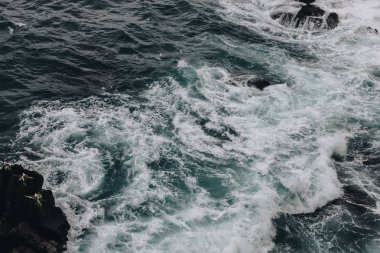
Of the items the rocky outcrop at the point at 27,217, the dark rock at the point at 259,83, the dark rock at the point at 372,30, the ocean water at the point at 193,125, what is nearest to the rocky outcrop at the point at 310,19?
the ocean water at the point at 193,125

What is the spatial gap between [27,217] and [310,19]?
1063 inches

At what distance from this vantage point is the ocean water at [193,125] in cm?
1806

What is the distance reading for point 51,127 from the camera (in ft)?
73.7

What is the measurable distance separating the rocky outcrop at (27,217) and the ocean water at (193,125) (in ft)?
3.16

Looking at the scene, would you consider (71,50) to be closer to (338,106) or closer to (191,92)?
(191,92)

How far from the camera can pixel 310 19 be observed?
34062 millimetres

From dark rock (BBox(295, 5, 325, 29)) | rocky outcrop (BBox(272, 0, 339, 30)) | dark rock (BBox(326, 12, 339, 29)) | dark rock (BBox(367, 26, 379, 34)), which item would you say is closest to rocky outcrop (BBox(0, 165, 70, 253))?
rocky outcrop (BBox(272, 0, 339, 30))

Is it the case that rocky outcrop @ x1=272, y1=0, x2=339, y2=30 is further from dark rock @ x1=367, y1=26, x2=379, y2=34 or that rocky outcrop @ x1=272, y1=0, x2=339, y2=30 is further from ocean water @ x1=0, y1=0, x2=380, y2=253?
dark rock @ x1=367, y1=26, x2=379, y2=34

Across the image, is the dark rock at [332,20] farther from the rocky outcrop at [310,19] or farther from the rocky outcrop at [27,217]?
the rocky outcrop at [27,217]

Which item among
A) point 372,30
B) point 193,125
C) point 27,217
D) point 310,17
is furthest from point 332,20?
point 27,217

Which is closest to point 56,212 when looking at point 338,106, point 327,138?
point 327,138

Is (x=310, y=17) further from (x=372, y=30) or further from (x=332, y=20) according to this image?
(x=372, y=30)

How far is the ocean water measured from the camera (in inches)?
711

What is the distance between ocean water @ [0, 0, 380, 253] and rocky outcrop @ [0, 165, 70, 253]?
96cm
